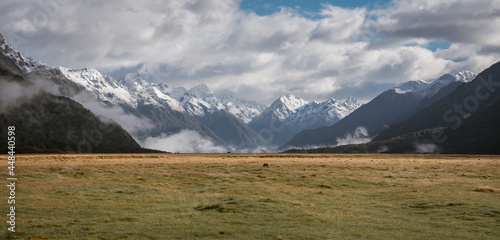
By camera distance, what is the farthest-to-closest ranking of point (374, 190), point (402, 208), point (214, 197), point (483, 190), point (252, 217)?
point (374, 190)
point (483, 190)
point (214, 197)
point (402, 208)
point (252, 217)

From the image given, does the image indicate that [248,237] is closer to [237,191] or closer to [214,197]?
[214,197]

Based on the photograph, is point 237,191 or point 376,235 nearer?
point 376,235

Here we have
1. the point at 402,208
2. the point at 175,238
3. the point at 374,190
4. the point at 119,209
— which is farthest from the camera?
the point at 374,190

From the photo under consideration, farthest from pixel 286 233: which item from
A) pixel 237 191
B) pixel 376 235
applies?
pixel 237 191

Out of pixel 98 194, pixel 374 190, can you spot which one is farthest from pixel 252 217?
pixel 374 190

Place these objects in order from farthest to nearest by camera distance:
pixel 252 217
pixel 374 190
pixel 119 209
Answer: pixel 374 190 → pixel 119 209 → pixel 252 217

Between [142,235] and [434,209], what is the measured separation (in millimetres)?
22529

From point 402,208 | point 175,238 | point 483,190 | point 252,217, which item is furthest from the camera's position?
point 483,190

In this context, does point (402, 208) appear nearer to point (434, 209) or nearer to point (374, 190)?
point (434, 209)

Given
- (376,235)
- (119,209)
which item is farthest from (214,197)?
(376,235)

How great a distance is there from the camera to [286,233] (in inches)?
880

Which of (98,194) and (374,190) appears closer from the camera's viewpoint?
(98,194)

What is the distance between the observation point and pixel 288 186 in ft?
147

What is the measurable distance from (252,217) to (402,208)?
13.3m
